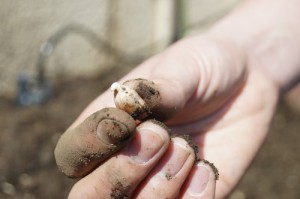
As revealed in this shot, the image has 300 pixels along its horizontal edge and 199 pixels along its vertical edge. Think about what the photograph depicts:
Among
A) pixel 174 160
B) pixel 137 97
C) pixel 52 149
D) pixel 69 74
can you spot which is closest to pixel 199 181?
pixel 174 160

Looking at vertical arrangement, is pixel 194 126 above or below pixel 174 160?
below

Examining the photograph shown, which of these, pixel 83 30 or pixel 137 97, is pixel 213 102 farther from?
pixel 83 30

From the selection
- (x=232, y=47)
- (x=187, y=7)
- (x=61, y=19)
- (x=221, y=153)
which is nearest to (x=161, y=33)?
(x=187, y=7)

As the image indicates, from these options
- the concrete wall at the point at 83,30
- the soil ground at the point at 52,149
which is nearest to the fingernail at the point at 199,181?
the soil ground at the point at 52,149

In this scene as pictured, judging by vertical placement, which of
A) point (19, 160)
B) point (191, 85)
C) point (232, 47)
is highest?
point (191, 85)

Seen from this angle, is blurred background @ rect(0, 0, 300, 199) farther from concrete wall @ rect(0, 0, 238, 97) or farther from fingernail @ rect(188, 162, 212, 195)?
fingernail @ rect(188, 162, 212, 195)

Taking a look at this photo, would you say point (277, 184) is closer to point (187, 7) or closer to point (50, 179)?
point (50, 179)
